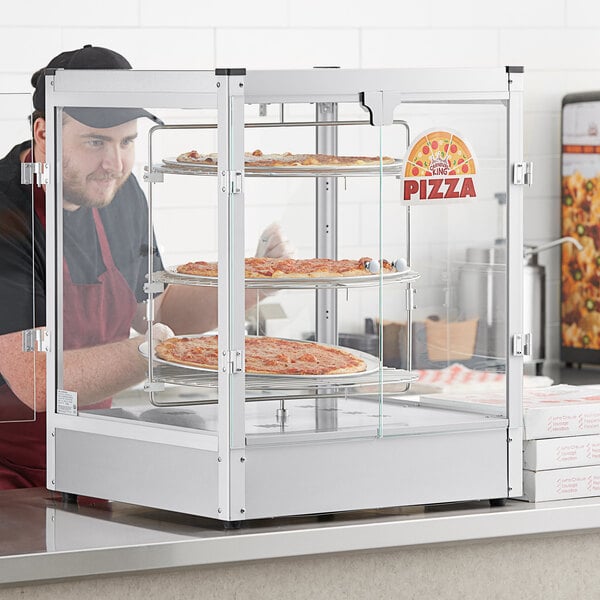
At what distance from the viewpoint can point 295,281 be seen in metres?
1.92

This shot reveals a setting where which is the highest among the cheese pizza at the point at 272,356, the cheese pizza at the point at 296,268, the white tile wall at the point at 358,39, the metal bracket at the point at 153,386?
the white tile wall at the point at 358,39

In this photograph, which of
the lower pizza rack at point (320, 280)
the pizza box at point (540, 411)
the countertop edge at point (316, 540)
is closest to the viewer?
the countertop edge at point (316, 540)

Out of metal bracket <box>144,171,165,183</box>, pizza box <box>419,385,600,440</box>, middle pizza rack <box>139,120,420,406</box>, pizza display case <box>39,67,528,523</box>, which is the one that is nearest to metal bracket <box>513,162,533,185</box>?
pizza display case <box>39,67,528,523</box>

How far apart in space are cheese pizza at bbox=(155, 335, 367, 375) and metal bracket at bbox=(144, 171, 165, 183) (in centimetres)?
23

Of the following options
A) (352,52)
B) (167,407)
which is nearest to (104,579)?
(167,407)

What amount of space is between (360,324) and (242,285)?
0.26m

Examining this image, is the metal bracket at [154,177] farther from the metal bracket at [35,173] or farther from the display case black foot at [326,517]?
the display case black foot at [326,517]

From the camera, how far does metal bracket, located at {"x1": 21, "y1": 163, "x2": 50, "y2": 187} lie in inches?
81.1

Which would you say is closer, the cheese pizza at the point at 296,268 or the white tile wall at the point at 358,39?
the cheese pizza at the point at 296,268

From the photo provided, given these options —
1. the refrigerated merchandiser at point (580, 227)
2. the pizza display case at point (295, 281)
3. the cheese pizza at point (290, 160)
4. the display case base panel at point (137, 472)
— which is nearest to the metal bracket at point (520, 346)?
the pizza display case at point (295, 281)

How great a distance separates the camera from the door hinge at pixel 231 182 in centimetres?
182

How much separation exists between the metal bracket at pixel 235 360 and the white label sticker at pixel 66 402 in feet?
1.08

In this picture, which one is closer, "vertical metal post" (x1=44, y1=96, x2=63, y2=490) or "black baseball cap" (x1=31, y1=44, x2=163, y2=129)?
"black baseball cap" (x1=31, y1=44, x2=163, y2=129)

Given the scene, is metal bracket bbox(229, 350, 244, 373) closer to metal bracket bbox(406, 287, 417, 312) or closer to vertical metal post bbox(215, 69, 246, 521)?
vertical metal post bbox(215, 69, 246, 521)
